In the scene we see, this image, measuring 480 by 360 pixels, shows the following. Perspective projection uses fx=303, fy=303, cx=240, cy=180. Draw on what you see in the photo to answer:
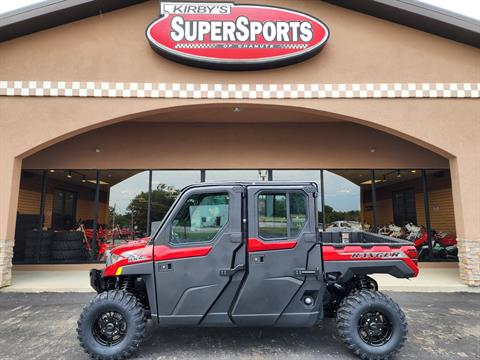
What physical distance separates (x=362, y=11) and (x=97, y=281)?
8792 mm

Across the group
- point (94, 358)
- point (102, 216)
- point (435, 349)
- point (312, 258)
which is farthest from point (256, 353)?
point (102, 216)

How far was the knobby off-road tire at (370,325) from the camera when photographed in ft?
11.9

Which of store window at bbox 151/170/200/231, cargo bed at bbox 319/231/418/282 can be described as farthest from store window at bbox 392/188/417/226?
cargo bed at bbox 319/231/418/282

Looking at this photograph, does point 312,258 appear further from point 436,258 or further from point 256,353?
point 436,258

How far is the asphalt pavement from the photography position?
3.84m

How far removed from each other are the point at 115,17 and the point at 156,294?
740cm

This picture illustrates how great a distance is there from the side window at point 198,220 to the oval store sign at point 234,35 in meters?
4.82

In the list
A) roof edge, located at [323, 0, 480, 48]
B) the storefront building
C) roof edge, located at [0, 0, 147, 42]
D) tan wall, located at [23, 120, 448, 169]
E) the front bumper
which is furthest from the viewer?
tan wall, located at [23, 120, 448, 169]

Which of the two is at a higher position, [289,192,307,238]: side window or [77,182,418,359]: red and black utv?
[289,192,307,238]: side window

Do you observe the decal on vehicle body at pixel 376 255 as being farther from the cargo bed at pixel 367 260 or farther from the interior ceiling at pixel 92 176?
the interior ceiling at pixel 92 176

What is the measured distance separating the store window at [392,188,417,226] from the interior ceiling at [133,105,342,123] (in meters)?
3.71

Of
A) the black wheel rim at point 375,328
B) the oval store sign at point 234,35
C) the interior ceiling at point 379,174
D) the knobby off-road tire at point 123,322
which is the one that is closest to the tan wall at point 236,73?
the oval store sign at point 234,35

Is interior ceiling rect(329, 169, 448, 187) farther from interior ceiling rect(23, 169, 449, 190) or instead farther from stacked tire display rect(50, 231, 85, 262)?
stacked tire display rect(50, 231, 85, 262)

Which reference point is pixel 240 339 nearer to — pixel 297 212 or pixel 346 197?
pixel 297 212
